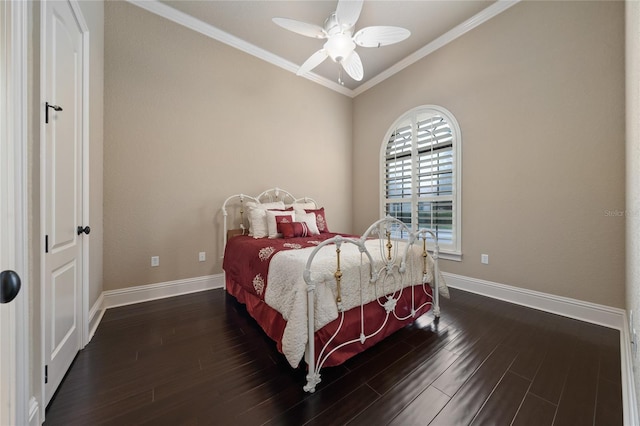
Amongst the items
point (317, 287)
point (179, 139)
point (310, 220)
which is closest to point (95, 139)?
point (179, 139)

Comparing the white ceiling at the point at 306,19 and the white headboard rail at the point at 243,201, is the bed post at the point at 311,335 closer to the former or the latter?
the white headboard rail at the point at 243,201

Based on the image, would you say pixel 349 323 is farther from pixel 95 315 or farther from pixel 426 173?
pixel 426 173

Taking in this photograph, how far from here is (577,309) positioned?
2191 millimetres

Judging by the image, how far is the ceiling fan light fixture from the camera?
2.22m

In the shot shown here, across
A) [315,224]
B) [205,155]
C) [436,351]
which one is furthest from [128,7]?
[436,351]

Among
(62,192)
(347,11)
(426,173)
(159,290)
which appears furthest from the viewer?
(426,173)

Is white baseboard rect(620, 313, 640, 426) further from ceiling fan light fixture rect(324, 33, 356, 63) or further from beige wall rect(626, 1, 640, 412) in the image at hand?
ceiling fan light fixture rect(324, 33, 356, 63)

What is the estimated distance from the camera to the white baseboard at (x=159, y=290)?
2.45 meters

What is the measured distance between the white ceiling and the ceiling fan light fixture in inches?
29.5

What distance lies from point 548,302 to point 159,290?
4.16 m

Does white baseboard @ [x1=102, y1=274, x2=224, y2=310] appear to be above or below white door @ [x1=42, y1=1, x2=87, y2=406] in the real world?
below

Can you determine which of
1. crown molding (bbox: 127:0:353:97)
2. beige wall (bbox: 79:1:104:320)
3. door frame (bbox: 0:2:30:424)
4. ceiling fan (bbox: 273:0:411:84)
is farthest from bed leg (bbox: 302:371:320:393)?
crown molding (bbox: 127:0:353:97)

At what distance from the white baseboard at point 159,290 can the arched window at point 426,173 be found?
288 cm

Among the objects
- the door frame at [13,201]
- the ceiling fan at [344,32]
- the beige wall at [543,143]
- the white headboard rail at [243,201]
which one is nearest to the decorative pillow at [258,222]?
the white headboard rail at [243,201]
